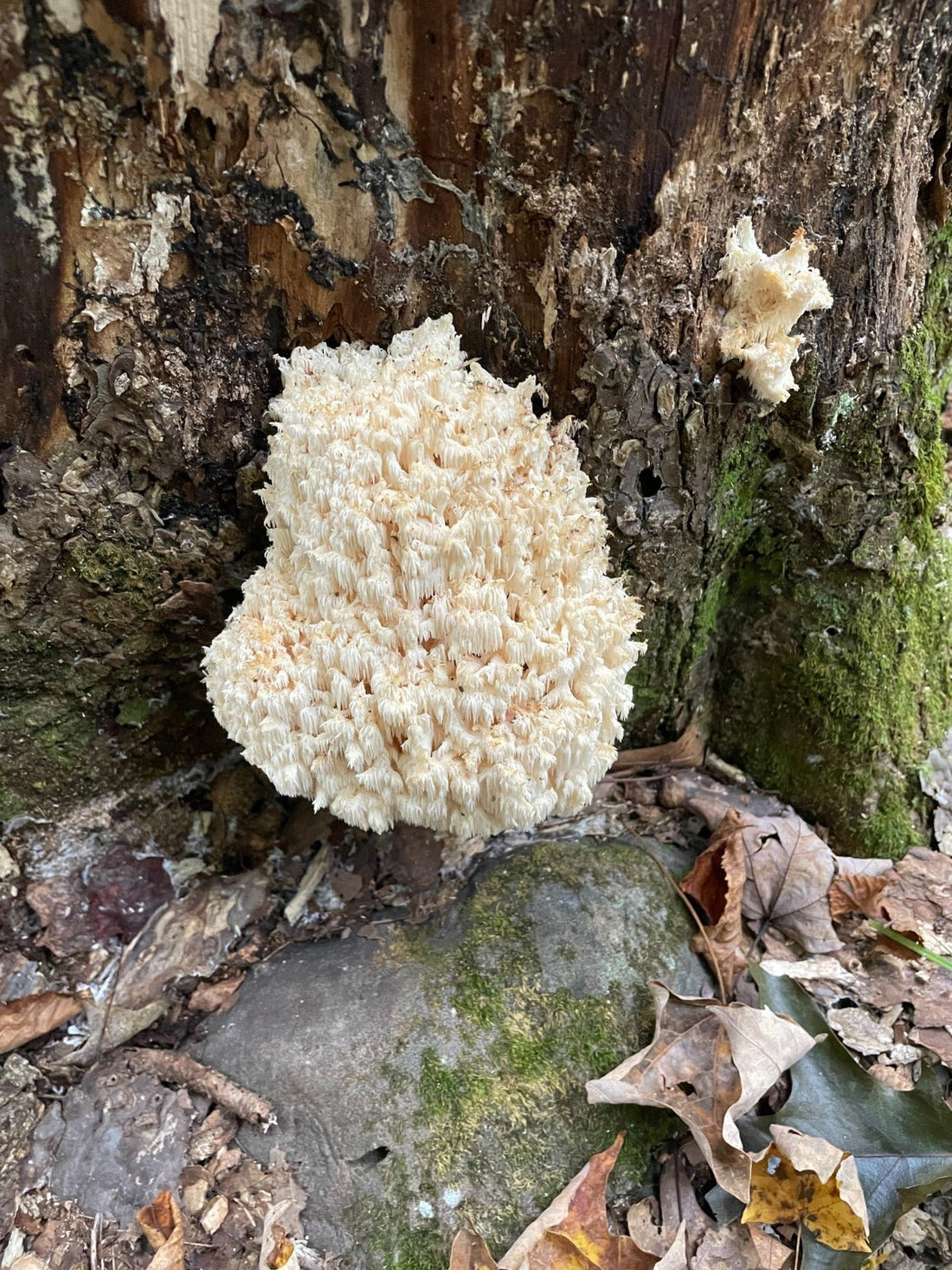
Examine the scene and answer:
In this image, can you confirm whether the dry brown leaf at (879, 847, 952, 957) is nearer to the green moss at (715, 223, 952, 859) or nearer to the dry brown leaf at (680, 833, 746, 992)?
the green moss at (715, 223, 952, 859)

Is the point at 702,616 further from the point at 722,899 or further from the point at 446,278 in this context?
the point at 446,278

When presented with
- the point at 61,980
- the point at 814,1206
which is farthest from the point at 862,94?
the point at 61,980

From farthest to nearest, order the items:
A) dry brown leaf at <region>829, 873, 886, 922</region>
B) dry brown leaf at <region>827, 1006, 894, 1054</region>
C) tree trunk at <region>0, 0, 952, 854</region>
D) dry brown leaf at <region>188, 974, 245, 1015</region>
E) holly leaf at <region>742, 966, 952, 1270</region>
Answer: dry brown leaf at <region>829, 873, 886, 922</region>, dry brown leaf at <region>188, 974, 245, 1015</region>, dry brown leaf at <region>827, 1006, 894, 1054</region>, holly leaf at <region>742, 966, 952, 1270</region>, tree trunk at <region>0, 0, 952, 854</region>

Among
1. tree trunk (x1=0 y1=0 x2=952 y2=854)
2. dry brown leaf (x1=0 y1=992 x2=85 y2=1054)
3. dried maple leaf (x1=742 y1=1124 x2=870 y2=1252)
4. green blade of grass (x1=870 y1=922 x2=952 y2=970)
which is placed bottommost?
dry brown leaf (x1=0 y1=992 x2=85 y2=1054)

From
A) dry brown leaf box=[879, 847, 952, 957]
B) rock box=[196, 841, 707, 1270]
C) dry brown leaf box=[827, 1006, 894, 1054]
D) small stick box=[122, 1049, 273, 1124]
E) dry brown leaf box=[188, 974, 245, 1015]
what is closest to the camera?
rock box=[196, 841, 707, 1270]

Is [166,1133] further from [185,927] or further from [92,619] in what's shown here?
[92,619]

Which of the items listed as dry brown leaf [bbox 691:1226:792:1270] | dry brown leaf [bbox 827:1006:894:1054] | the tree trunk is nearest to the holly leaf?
dry brown leaf [bbox 691:1226:792:1270]
